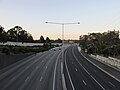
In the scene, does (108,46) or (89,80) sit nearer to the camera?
(89,80)

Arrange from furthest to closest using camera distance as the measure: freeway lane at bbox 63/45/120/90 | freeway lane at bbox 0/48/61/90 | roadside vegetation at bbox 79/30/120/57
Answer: roadside vegetation at bbox 79/30/120/57, freeway lane at bbox 63/45/120/90, freeway lane at bbox 0/48/61/90

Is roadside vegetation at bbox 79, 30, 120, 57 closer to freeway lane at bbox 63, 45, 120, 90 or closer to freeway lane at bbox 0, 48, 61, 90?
freeway lane at bbox 63, 45, 120, 90

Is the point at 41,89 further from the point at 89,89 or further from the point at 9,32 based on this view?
the point at 9,32

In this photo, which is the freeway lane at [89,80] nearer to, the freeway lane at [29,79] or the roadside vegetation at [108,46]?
the freeway lane at [29,79]

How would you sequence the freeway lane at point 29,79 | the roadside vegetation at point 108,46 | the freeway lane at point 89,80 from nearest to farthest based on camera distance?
the freeway lane at point 29,79 < the freeway lane at point 89,80 < the roadside vegetation at point 108,46

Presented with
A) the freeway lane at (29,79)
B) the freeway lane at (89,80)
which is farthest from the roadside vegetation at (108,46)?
the freeway lane at (29,79)

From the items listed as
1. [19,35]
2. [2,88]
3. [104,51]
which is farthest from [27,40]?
[2,88]

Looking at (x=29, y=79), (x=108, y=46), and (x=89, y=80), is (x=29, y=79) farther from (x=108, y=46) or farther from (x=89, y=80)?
(x=108, y=46)

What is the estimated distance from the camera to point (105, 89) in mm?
26609

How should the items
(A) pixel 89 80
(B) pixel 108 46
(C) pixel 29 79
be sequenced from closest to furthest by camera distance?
(C) pixel 29 79 → (A) pixel 89 80 → (B) pixel 108 46

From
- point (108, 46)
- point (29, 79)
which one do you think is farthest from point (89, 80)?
point (108, 46)

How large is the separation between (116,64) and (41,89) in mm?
28046

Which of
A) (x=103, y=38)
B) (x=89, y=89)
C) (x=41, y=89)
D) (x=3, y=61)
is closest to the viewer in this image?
(x=41, y=89)

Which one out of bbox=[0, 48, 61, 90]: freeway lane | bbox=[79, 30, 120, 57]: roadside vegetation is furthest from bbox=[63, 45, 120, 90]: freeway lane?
bbox=[79, 30, 120, 57]: roadside vegetation
